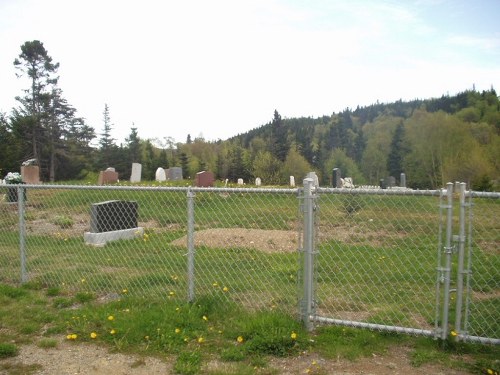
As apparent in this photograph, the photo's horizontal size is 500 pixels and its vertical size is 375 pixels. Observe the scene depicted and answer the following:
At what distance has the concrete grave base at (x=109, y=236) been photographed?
8651 millimetres

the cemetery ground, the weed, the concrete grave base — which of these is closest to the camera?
the cemetery ground

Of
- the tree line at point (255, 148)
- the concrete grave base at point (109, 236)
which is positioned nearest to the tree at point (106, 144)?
the tree line at point (255, 148)

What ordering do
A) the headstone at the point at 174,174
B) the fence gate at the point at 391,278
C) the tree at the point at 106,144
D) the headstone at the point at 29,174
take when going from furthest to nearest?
the tree at the point at 106,144 < the headstone at the point at 174,174 < the headstone at the point at 29,174 < the fence gate at the point at 391,278

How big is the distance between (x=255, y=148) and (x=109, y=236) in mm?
56241

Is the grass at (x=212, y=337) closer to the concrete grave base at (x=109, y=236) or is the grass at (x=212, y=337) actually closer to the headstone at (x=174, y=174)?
the concrete grave base at (x=109, y=236)

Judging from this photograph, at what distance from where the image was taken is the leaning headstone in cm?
873

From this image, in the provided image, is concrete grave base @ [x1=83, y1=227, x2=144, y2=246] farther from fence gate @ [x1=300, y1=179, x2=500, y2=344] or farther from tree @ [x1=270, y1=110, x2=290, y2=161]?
tree @ [x1=270, y1=110, x2=290, y2=161]

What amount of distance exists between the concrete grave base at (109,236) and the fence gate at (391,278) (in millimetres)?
4349

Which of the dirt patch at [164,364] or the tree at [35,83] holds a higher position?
the tree at [35,83]

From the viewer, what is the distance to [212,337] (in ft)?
12.2

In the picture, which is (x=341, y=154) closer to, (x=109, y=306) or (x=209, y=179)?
(x=209, y=179)

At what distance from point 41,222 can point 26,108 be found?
92.1 feet

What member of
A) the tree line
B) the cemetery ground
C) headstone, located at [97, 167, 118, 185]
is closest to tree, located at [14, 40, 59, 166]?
the tree line

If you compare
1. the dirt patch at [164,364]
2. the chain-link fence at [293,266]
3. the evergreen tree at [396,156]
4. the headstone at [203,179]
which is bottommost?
the dirt patch at [164,364]
